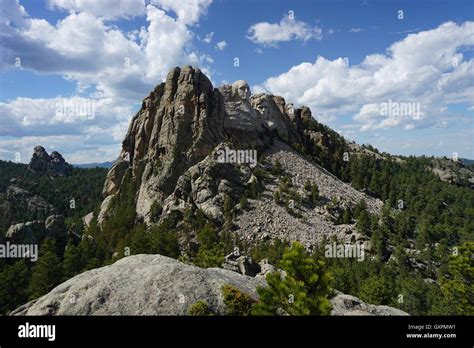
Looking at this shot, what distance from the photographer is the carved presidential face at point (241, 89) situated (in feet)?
439

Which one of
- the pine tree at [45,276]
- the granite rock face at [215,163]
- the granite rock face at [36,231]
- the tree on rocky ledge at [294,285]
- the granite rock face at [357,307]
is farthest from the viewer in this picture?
the granite rock face at [215,163]

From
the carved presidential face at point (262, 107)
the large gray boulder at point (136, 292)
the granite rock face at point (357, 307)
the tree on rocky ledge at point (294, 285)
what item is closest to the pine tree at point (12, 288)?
the large gray boulder at point (136, 292)

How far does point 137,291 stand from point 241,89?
117 metres

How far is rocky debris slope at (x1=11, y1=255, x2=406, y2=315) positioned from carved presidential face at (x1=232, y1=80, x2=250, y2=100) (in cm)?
10924

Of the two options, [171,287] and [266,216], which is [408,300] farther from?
[171,287]

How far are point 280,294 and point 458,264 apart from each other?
2223 centimetres

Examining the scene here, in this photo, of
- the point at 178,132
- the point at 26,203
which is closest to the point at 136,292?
the point at 178,132

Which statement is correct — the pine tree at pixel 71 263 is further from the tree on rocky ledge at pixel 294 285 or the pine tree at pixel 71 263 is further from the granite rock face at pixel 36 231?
the tree on rocky ledge at pixel 294 285

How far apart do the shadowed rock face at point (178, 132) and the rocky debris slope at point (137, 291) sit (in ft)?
222

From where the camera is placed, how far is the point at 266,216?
304 feet

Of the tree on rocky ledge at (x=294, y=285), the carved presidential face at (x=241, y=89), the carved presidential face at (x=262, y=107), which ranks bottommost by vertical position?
the tree on rocky ledge at (x=294, y=285)

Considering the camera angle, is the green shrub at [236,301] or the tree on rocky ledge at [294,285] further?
the green shrub at [236,301]
